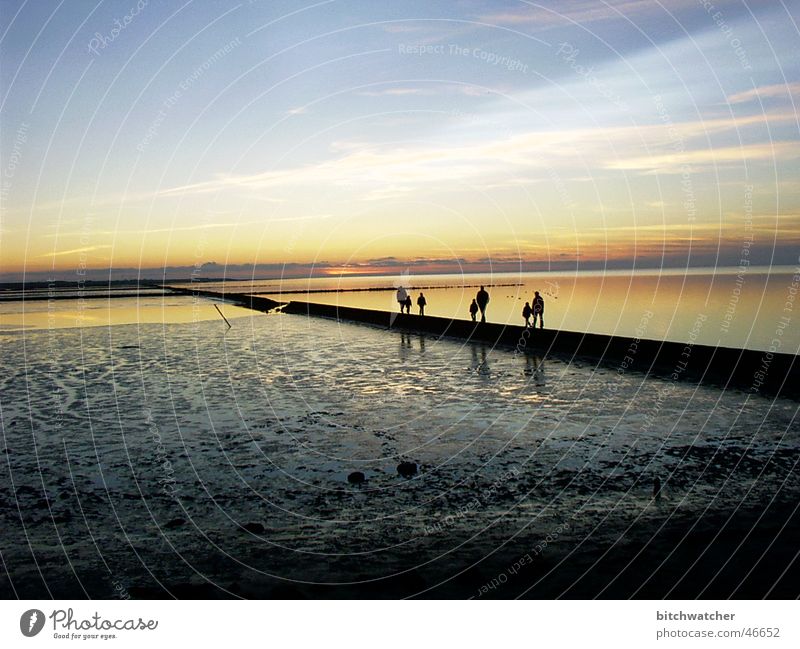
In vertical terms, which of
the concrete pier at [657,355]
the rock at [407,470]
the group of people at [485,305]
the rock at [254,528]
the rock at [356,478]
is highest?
the group of people at [485,305]

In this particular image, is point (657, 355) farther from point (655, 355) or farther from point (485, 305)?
point (485, 305)

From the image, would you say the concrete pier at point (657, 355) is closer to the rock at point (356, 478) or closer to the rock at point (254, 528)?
the rock at point (356, 478)

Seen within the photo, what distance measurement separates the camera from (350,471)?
38.5ft

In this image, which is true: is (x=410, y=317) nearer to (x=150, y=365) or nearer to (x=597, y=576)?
(x=150, y=365)

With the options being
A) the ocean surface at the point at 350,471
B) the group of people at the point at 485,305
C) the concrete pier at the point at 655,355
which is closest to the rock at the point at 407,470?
the ocean surface at the point at 350,471

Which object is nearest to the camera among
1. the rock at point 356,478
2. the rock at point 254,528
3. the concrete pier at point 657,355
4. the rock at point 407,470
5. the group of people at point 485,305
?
the rock at point 254,528

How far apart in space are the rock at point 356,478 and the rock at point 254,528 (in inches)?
90.5

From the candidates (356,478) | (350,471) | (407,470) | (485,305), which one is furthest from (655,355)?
(356,478)

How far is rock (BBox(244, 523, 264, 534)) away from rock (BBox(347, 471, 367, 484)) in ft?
7.54

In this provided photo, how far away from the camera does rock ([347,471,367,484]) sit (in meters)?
11.1

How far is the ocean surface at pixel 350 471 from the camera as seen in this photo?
7883mm

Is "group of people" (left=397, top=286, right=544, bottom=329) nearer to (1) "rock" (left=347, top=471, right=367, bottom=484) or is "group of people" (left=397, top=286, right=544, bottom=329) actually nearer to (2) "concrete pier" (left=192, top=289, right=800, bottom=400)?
(2) "concrete pier" (left=192, top=289, right=800, bottom=400)

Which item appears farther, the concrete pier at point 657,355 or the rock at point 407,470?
the concrete pier at point 657,355

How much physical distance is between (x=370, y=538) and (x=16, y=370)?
22598mm
